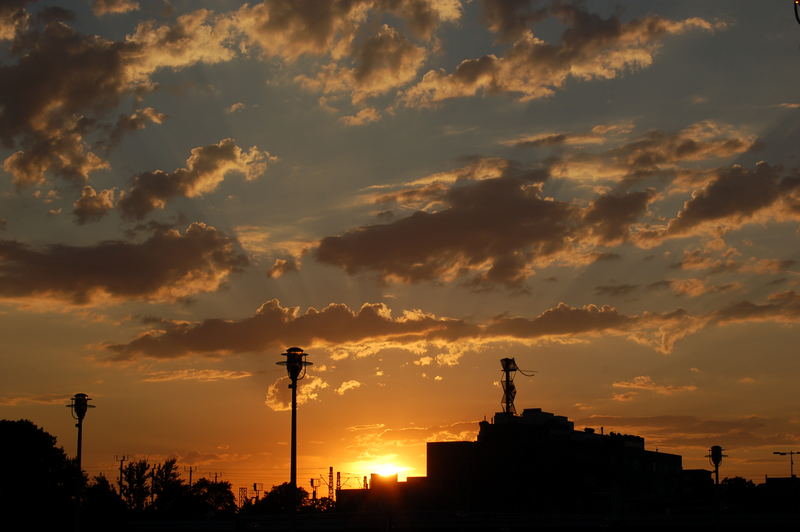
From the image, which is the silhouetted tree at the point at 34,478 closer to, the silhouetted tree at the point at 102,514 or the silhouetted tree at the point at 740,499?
the silhouetted tree at the point at 102,514

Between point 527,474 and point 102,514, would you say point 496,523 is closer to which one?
point 102,514

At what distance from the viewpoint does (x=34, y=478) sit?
4569 inches

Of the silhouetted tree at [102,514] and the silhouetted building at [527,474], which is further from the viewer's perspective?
the silhouetted building at [527,474]

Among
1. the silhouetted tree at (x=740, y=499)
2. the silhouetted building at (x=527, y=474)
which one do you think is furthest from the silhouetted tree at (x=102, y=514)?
the silhouetted tree at (x=740, y=499)

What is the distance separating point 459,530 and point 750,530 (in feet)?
109

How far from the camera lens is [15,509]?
350 ft

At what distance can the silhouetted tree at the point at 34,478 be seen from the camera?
107 meters

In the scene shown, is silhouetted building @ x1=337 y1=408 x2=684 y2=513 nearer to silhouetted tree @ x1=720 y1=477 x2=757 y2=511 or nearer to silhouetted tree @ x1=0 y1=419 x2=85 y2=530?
silhouetted tree @ x1=720 y1=477 x2=757 y2=511

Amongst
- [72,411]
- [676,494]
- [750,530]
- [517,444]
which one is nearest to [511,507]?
[517,444]

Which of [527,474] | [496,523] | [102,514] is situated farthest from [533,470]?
[102,514]

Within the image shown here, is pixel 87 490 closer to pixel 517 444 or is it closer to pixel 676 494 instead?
pixel 517 444

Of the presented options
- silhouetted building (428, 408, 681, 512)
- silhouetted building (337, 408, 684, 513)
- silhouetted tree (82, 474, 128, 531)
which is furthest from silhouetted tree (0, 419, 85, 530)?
silhouetted building (428, 408, 681, 512)

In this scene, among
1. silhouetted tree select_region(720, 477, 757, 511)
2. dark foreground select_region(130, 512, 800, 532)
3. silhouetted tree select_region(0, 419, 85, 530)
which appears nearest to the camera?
dark foreground select_region(130, 512, 800, 532)

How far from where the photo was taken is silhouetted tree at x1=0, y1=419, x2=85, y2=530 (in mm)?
106781
